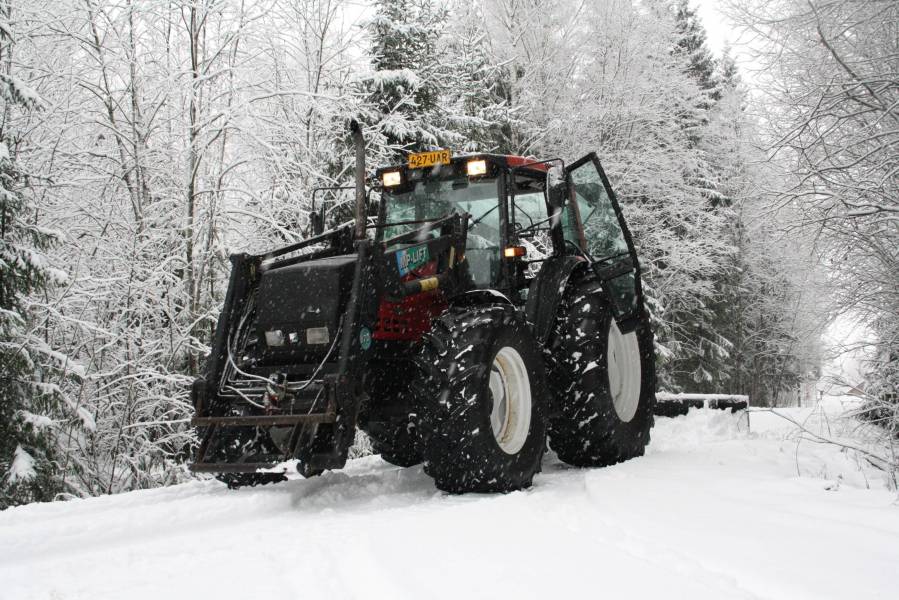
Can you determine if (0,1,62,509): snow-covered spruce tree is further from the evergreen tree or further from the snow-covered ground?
the evergreen tree

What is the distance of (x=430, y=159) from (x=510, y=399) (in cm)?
208

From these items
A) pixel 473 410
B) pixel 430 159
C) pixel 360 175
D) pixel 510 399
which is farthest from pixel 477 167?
pixel 473 410

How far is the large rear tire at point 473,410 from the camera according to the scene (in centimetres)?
497

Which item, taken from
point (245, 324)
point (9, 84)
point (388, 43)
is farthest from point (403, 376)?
point (388, 43)

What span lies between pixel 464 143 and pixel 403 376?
933 cm

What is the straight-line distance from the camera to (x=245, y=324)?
5.75 metres

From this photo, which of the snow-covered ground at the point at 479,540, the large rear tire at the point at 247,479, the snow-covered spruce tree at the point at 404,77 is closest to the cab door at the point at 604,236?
the snow-covered ground at the point at 479,540

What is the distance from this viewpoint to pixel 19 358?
265 inches

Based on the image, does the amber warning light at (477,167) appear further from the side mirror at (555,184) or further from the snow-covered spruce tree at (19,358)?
the snow-covered spruce tree at (19,358)

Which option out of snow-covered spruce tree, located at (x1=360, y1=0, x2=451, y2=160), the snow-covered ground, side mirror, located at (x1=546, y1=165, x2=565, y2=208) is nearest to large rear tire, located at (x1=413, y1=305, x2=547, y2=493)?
the snow-covered ground

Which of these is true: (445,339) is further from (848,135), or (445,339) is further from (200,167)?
(200,167)

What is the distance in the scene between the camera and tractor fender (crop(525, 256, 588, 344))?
6.25m

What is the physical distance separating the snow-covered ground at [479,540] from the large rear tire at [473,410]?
0.18 m

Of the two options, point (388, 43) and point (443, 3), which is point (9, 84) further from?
point (443, 3)
